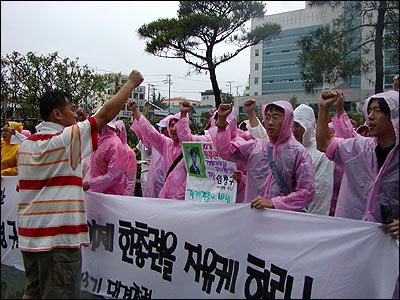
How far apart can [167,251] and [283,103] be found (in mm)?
1349

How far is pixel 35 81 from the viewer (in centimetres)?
1173

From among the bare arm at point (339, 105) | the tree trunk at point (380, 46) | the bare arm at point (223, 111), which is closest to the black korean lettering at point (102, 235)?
the bare arm at point (223, 111)

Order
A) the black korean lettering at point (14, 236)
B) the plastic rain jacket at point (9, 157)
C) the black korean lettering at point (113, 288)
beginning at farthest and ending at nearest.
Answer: the plastic rain jacket at point (9, 157) → the black korean lettering at point (14, 236) → the black korean lettering at point (113, 288)

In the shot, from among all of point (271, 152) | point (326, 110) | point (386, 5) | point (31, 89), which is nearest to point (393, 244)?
point (326, 110)

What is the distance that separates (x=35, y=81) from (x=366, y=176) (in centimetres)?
1076

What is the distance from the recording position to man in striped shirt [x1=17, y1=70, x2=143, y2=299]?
2.57 metres

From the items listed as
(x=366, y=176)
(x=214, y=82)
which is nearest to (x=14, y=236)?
(x=366, y=176)

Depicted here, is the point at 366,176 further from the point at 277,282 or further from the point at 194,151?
the point at 194,151

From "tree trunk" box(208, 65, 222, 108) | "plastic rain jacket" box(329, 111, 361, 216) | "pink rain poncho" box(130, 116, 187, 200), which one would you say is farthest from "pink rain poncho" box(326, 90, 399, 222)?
"tree trunk" box(208, 65, 222, 108)

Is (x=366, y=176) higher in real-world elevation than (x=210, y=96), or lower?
lower

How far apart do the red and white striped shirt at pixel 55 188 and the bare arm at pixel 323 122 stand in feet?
4.53

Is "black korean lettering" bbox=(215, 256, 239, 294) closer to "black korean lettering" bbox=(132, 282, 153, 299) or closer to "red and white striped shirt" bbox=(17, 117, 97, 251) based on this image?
"black korean lettering" bbox=(132, 282, 153, 299)

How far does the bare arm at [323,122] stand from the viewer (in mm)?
2727

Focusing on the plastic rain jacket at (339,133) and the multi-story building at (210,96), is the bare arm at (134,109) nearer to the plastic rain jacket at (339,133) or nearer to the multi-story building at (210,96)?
the plastic rain jacket at (339,133)
